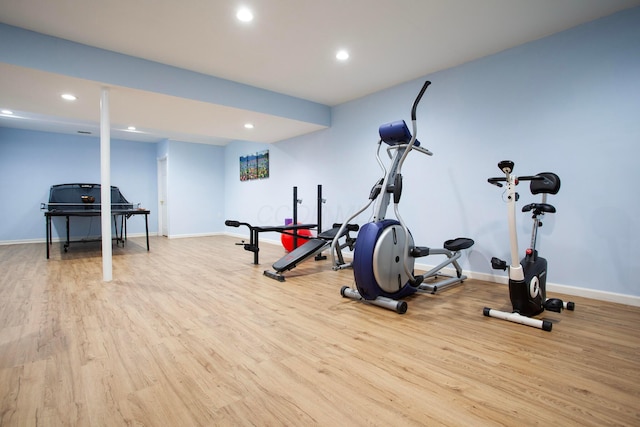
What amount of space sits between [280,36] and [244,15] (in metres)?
0.46

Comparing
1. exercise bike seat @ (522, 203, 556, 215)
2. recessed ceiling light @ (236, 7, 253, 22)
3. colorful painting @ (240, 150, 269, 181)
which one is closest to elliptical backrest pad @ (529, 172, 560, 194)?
exercise bike seat @ (522, 203, 556, 215)

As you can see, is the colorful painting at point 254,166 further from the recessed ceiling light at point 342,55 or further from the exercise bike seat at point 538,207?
the exercise bike seat at point 538,207

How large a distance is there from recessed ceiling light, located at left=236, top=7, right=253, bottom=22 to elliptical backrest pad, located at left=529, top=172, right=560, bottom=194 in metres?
2.85

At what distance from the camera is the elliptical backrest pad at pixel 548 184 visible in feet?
7.88

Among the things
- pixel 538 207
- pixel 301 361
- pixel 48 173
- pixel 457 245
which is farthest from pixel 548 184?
pixel 48 173

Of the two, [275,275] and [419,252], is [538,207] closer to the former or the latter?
[419,252]

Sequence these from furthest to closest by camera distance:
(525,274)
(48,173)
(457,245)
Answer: (48,173) → (457,245) → (525,274)

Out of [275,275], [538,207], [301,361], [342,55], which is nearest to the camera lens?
[301,361]

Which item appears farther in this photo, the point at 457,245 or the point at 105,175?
the point at 105,175

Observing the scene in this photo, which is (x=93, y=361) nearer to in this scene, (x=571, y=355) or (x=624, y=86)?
(x=571, y=355)

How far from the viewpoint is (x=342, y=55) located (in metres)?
3.53

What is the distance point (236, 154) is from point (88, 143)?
143 inches

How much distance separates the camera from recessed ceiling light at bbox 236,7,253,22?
2.68 meters

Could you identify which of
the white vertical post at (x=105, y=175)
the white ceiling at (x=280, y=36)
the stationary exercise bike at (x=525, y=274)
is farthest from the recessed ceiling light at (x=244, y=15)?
the stationary exercise bike at (x=525, y=274)
